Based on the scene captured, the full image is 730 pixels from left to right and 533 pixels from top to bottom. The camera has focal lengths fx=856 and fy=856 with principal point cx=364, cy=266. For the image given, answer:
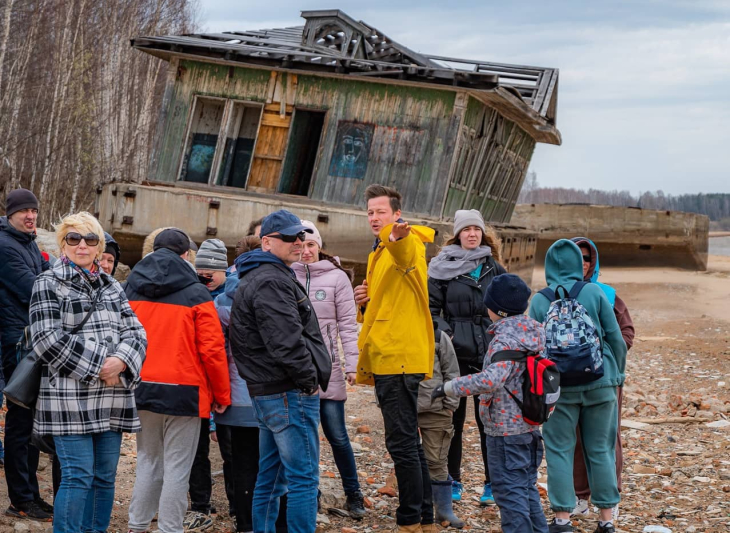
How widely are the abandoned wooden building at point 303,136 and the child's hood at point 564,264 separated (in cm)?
896

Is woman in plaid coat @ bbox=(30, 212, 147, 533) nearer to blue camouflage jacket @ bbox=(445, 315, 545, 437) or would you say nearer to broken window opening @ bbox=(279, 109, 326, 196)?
blue camouflage jacket @ bbox=(445, 315, 545, 437)

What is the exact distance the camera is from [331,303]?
220 inches

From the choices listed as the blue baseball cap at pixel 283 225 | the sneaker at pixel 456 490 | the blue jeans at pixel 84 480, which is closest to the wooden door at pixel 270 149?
the sneaker at pixel 456 490

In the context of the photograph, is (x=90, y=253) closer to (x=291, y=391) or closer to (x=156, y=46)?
(x=291, y=391)

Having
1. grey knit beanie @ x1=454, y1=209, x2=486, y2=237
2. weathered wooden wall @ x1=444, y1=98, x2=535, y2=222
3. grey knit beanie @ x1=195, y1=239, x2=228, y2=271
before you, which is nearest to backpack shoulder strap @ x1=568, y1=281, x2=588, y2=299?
grey knit beanie @ x1=454, y1=209, x2=486, y2=237

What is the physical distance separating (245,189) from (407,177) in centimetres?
307

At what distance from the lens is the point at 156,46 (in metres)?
16.0

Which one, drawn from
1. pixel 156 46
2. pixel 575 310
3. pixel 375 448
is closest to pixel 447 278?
pixel 575 310

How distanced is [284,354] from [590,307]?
1966mm

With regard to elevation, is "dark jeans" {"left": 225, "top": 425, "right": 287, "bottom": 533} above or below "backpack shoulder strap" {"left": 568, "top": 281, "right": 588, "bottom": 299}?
below

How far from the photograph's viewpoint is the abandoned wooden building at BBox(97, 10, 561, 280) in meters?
14.7

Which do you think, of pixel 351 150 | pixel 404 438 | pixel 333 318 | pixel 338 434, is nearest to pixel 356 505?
pixel 338 434

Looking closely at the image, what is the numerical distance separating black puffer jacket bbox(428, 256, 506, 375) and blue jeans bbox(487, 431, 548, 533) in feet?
3.78

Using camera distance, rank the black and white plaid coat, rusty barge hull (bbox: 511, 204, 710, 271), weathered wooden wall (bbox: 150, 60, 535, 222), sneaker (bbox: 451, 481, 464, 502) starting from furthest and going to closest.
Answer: rusty barge hull (bbox: 511, 204, 710, 271), weathered wooden wall (bbox: 150, 60, 535, 222), sneaker (bbox: 451, 481, 464, 502), the black and white plaid coat
